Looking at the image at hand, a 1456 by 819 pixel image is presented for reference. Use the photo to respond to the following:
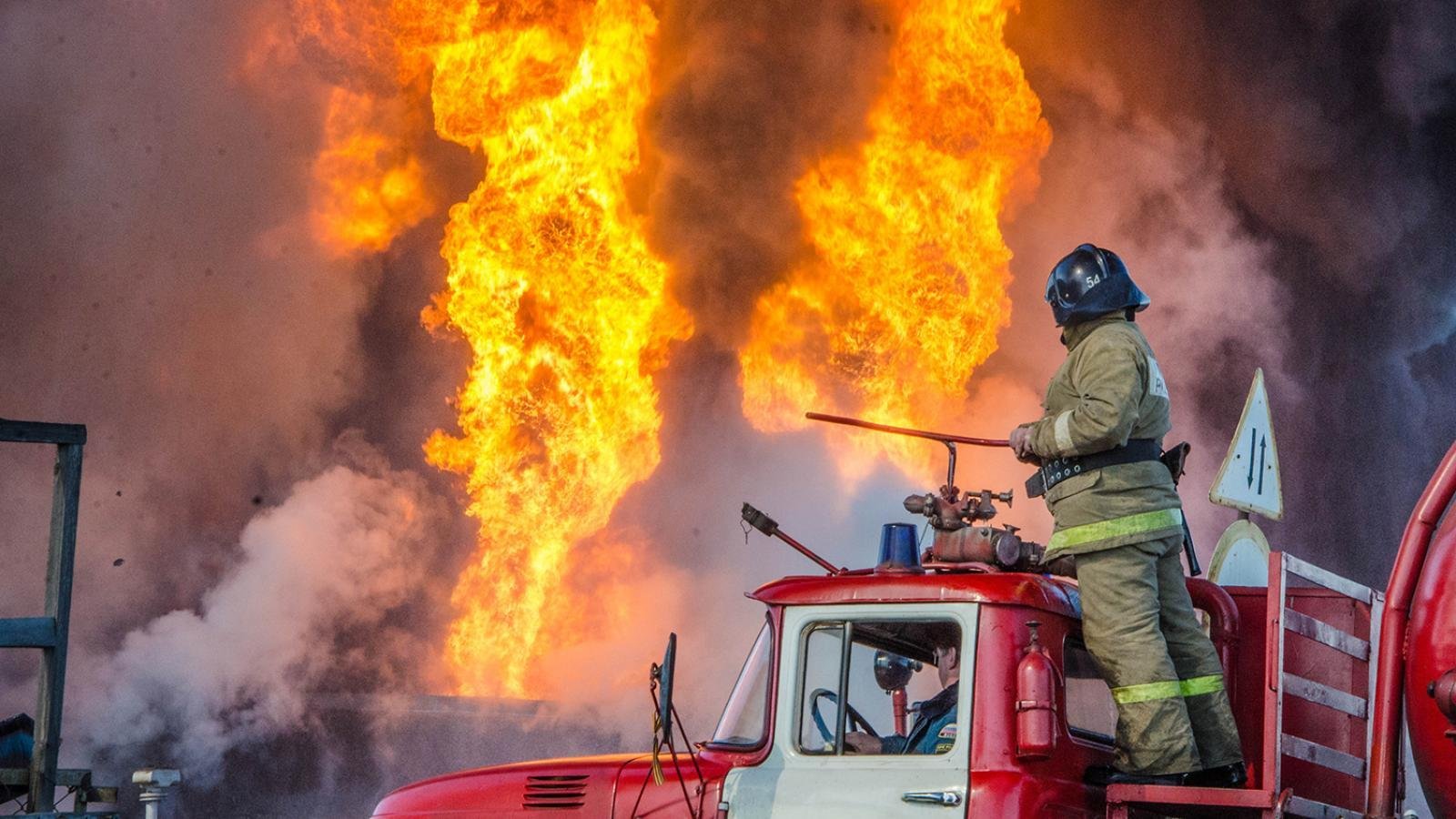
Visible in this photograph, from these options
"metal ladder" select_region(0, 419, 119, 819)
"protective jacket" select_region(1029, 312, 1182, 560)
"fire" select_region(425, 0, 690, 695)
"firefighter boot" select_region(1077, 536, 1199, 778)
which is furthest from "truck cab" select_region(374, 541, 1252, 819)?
"fire" select_region(425, 0, 690, 695)

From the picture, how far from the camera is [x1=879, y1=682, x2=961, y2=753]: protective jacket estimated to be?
5086 millimetres

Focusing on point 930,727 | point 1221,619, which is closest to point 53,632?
point 930,727

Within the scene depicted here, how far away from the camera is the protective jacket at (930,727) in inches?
200

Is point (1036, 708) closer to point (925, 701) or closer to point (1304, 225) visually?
point (925, 701)

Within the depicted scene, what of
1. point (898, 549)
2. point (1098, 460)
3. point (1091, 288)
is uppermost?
point (1091, 288)

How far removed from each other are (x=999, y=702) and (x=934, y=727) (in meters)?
0.40

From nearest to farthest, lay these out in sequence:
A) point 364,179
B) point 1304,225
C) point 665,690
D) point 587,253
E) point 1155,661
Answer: point 665,690, point 1155,661, point 1304,225, point 587,253, point 364,179

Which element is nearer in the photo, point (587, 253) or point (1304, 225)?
point (1304, 225)

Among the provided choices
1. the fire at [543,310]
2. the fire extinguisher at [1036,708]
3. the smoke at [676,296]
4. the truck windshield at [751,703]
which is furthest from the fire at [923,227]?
the fire extinguisher at [1036,708]

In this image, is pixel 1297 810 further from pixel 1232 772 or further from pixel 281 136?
pixel 281 136

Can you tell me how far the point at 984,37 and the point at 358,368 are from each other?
7.96 meters

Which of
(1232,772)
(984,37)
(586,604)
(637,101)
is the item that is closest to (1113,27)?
(984,37)

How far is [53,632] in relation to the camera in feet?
19.7

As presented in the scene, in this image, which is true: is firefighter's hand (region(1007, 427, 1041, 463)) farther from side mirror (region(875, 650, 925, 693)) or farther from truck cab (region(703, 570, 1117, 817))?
side mirror (region(875, 650, 925, 693))
